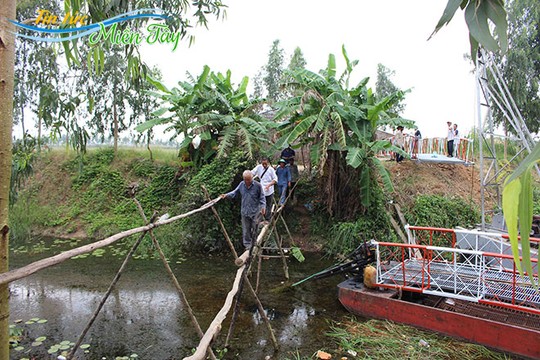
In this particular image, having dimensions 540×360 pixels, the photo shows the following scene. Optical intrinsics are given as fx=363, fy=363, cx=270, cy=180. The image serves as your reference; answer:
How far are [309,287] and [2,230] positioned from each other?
6.26 m

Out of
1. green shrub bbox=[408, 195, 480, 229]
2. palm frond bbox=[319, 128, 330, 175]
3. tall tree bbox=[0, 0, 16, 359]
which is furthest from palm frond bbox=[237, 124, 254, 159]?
tall tree bbox=[0, 0, 16, 359]

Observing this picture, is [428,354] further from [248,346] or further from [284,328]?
[248,346]

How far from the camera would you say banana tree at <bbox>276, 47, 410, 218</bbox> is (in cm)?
895

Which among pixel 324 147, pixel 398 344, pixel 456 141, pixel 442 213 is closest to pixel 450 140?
pixel 456 141

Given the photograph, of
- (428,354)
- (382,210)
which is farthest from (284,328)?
(382,210)

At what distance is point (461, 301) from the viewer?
5863 mm

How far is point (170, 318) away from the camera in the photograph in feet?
19.1

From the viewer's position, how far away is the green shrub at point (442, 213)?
1021 cm

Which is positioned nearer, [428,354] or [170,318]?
[428,354]

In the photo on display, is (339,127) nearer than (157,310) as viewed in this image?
No

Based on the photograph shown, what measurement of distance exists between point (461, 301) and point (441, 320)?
40.9 inches

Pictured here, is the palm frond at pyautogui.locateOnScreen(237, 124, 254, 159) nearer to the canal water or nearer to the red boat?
the canal water

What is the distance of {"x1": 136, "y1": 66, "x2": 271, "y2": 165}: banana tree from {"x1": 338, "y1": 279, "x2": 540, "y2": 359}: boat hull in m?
4.87

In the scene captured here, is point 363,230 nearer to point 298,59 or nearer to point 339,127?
point 339,127
